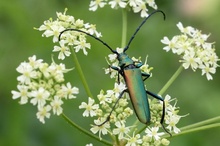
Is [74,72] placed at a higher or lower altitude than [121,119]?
higher

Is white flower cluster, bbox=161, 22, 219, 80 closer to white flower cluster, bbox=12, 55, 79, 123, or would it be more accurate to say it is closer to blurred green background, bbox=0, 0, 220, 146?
blurred green background, bbox=0, 0, 220, 146

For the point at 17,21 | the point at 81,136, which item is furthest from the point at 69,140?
the point at 17,21

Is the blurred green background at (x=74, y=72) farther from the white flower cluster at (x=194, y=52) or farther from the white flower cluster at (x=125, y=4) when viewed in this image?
the white flower cluster at (x=194, y=52)

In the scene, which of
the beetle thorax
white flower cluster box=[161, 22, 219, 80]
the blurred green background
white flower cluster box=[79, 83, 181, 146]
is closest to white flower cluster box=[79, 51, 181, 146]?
white flower cluster box=[79, 83, 181, 146]

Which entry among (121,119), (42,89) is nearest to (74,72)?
(121,119)

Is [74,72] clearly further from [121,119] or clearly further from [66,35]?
[121,119]

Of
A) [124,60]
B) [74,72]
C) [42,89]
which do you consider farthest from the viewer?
[74,72]
